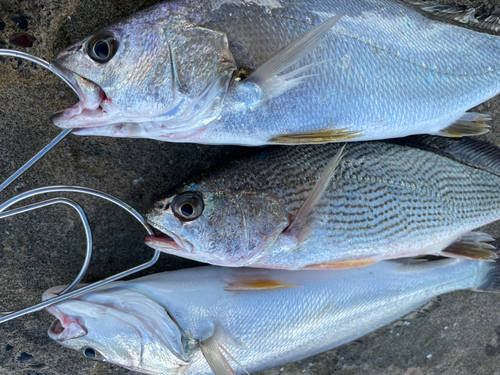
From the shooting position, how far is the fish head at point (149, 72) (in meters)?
1.13

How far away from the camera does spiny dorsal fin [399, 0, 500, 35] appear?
1487 mm

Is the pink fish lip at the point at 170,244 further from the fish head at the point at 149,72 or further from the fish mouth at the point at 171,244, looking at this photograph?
the fish head at the point at 149,72

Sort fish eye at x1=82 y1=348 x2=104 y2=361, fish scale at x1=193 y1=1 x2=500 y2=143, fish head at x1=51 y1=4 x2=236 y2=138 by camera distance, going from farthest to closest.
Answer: fish eye at x1=82 y1=348 x2=104 y2=361 → fish scale at x1=193 y1=1 x2=500 y2=143 → fish head at x1=51 y1=4 x2=236 y2=138

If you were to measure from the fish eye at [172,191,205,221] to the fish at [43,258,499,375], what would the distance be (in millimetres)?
371

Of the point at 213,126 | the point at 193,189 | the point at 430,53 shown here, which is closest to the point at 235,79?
the point at 213,126

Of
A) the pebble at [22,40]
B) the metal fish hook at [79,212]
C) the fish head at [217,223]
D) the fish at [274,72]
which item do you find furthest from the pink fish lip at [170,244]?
the pebble at [22,40]

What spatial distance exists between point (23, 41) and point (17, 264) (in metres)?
0.97

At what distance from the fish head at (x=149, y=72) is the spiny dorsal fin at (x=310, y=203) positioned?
47 cm

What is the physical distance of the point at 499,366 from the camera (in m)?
2.20

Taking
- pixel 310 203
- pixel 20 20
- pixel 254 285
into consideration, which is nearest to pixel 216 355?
pixel 254 285

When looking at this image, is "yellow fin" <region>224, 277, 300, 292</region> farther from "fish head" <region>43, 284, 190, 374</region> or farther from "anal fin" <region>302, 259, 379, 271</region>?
"fish head" <region>43, 284, 190, 374</region>

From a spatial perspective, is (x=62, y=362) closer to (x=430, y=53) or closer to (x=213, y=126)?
(x=213, y=126)

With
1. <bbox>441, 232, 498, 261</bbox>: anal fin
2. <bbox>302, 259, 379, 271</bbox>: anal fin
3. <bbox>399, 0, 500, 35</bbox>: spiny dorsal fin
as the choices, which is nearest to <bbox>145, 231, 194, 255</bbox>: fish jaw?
<bbox>302, 259, 379, 271</bbox>: anal fin

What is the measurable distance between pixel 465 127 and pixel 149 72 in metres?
1.35
